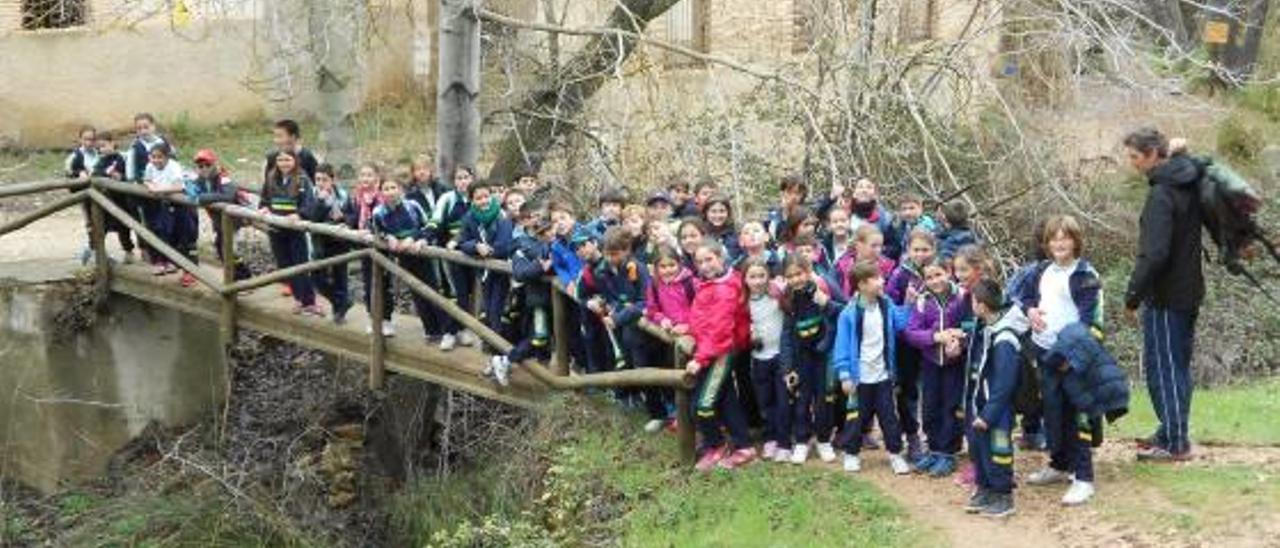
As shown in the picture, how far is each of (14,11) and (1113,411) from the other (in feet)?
48.8

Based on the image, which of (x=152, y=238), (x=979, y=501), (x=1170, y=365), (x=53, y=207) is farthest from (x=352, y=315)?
(x=1170, y=365)

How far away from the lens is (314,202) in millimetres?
11320

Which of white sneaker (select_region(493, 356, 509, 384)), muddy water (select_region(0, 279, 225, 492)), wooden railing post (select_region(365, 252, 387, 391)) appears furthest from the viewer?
muddy water (select_region(0, 279, 225, 492))

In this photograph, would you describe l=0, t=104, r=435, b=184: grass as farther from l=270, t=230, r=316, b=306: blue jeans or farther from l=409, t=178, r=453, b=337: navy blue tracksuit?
l=409, t=178, r=453, b=337: navy blue tracksuit

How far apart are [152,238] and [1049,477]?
7.16 meters

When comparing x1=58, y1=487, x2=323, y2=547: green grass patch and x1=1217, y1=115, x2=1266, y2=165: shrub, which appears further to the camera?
x1=1217, y1=115, x2=1266, y2=165: shrub

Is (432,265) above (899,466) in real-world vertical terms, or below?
above

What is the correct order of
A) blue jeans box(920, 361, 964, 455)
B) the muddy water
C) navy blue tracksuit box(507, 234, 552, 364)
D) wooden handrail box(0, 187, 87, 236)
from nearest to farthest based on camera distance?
blue jeans box(920, 361, 964, 455) → navy blue tracksuit box(507, 234, 552, 364) → wooden handrail box(0, 187, 87, 236) → the muddy water

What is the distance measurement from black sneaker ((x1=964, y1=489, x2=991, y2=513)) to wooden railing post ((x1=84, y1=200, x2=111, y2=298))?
754cm

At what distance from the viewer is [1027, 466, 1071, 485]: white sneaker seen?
8.55 metres

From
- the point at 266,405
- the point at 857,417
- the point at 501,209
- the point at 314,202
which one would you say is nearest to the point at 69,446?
the point at 266,405

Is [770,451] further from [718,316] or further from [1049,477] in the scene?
[1049,477]

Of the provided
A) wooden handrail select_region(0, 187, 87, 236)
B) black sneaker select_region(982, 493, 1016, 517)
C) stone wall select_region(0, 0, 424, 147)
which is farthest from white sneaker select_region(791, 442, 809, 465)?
stone wall select_region(0, 0, 424, 147)

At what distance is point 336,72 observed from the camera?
609 inches
